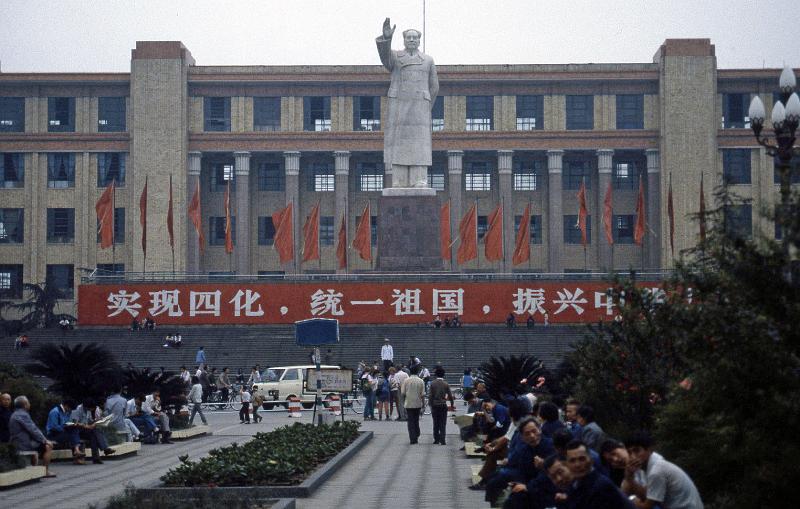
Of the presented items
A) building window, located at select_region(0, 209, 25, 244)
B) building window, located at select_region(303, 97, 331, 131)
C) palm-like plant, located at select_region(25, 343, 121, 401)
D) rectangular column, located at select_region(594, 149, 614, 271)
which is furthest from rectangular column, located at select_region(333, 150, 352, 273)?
palm-like plant, located at select_region(25, 343, 121, 401)

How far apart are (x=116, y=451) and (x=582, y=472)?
50.9 feet

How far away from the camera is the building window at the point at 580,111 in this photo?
232 ft

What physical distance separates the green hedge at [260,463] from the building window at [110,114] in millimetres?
51068

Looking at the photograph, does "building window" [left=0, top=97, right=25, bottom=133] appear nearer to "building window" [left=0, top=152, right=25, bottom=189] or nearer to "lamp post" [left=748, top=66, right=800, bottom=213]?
"building window" [left=0, top=152, right=25, bottom=189]

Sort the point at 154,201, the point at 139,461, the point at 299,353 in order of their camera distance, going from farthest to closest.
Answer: the point at 154,201 → the point at 299,353 → the point at 139,461

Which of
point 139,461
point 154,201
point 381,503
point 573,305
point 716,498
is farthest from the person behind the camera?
point 154,201

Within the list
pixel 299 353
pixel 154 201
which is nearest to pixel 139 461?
pixel 299 353

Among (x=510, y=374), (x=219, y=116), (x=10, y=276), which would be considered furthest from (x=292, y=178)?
(x=510, y=374)

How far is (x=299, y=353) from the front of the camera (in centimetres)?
4916

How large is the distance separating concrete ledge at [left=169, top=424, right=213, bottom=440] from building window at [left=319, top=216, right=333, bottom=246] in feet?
137

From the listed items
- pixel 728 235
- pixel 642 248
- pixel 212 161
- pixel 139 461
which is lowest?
pixel 139 461

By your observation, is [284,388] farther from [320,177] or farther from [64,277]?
[64,277]

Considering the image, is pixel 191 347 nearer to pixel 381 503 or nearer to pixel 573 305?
pixel 573 305

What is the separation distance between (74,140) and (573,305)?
30.1 metres
